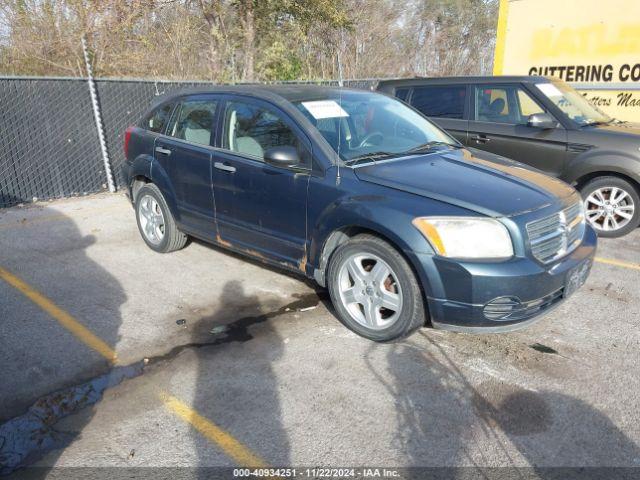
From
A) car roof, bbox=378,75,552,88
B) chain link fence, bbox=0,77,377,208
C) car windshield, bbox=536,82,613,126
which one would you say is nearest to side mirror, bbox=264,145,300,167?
car roof, bbox=378,75,552,88

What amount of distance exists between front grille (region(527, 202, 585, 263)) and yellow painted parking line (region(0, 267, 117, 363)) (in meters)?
Answer: 2.93

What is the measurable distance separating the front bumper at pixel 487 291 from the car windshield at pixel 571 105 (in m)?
3.66

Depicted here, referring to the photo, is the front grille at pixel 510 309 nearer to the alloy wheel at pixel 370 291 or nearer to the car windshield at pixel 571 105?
A: the alloy wheel at pixel 370 291

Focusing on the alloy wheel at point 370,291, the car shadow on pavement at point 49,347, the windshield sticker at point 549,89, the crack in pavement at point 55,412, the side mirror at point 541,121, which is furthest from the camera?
the windshield sticker at point 549,89

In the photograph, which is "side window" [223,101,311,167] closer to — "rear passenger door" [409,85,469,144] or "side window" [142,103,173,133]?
"side window" [142,103,173,133]

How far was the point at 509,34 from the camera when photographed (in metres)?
9.60

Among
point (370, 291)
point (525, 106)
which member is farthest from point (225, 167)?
point (525, 106)

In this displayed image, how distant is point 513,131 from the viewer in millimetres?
6461

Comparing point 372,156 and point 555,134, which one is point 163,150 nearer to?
point 372,156

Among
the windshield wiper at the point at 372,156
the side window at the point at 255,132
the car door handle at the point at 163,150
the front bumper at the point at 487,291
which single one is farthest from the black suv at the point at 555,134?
the car door handle at the point at 163,150

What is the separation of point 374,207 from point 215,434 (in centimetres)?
173

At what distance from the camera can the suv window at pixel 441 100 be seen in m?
6.93

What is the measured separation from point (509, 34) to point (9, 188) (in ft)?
29.1

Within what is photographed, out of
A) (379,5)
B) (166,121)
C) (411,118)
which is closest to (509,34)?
(411,118)
